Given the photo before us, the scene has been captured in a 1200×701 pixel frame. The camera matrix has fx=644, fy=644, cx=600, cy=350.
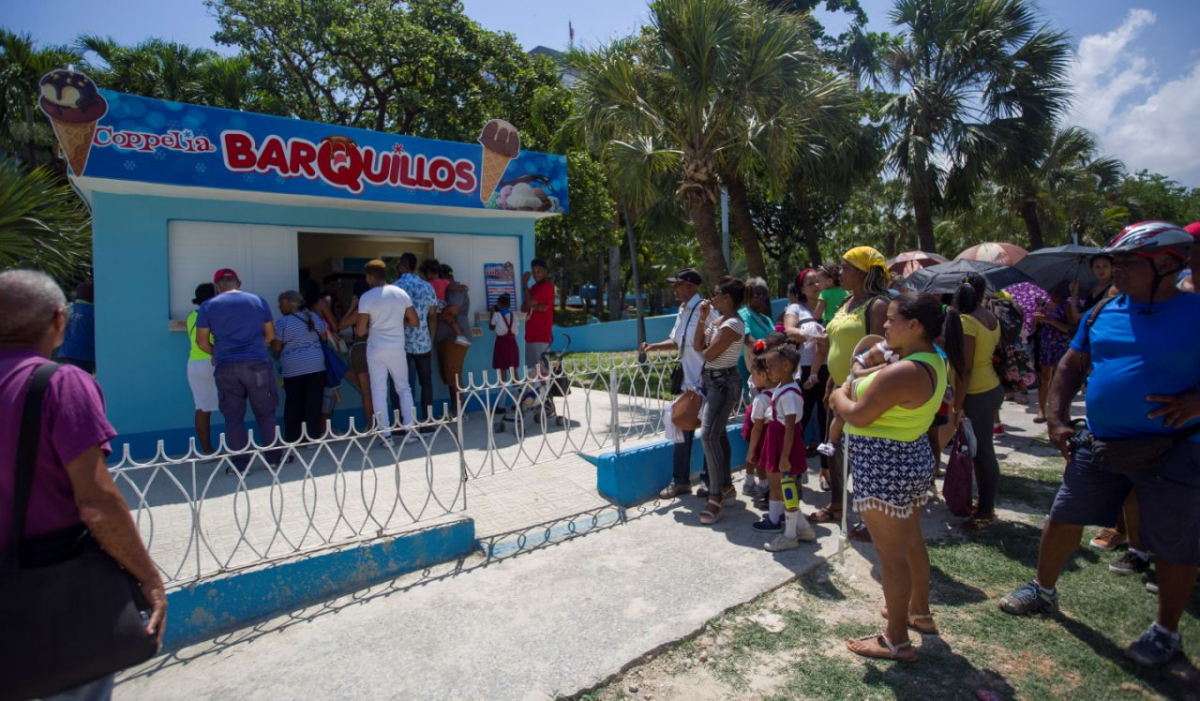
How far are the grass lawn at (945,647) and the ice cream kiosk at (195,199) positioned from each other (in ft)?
18.7

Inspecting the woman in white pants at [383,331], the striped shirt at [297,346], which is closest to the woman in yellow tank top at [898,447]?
the woman in white pants at [383,331]

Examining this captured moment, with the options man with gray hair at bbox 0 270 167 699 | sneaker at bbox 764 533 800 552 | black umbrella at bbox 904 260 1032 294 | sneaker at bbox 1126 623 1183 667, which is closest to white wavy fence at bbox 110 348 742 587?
man with gray hair at bbox 0 270 167 699

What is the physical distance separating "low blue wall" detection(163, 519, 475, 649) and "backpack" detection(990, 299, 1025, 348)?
406cm

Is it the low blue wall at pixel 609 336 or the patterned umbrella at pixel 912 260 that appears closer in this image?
the patterned umbrella at pixel 912 260

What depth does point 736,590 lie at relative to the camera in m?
3.52

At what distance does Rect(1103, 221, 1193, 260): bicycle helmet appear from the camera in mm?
2713

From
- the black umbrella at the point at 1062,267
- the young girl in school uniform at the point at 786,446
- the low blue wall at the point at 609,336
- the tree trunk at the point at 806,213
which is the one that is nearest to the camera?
the young girl in school uniform at the point at 786,446

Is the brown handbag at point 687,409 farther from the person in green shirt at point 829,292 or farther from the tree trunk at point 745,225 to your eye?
the tree trunk at point 745,225

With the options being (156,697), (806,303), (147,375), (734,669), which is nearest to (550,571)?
(734,669)

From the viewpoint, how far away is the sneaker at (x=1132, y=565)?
362 centimetres

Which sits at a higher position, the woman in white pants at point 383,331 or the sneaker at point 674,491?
the woman in white pants at point 383,331

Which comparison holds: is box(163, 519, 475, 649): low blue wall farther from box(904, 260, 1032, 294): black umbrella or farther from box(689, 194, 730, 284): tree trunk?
box(689, 194, 730, 284): tree trunk

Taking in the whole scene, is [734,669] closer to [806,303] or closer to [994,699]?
[994,699]

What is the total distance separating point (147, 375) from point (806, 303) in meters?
6.47
